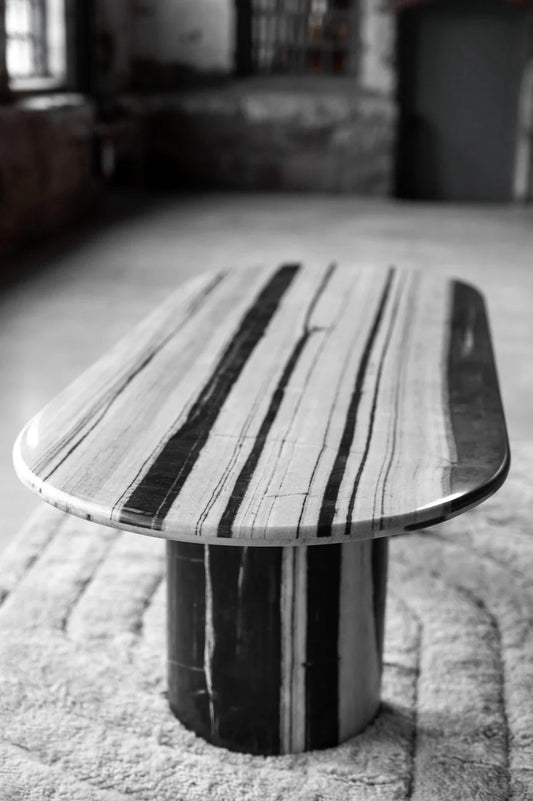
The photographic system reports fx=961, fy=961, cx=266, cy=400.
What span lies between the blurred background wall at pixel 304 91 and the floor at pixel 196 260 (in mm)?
404

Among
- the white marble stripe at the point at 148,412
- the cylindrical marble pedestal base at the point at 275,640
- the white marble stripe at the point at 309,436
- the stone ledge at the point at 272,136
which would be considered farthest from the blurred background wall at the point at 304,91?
the cylindrical marble pedestal base at the point at 275,640

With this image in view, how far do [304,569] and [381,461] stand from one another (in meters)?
0.25

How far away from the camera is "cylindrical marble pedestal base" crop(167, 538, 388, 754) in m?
1.61

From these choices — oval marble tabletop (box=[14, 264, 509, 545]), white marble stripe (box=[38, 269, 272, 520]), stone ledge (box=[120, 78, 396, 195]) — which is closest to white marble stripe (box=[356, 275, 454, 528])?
oval marble tabletop (box=[14, 264, 509, 545])

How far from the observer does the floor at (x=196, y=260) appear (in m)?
3.60

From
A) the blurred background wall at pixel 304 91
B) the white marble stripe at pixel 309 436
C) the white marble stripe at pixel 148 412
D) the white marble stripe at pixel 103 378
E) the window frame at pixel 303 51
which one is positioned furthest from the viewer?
the window frame at pixel 303 51

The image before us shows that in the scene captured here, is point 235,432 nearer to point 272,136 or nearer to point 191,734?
point 191,734

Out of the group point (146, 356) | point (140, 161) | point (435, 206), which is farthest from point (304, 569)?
point (140, 161)

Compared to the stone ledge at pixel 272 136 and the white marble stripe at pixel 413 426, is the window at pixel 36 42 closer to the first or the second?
the stone ledge at pixel 272 136

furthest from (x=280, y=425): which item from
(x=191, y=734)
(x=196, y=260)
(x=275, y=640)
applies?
(x=196, y=260)

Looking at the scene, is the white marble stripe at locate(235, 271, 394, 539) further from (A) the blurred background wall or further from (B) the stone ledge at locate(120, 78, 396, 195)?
(B) the stone ledge at locate(120, 78, 396, 195)

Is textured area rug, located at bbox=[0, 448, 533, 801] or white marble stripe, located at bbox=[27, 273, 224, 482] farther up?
white marble stripe, located at bbox=[27, 273, 224, 482]

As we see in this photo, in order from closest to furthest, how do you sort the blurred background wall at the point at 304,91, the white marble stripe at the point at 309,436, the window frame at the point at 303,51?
the white marble stripe at the point at 309,436, the blurred background wall at the point at 304,91, the window frame at the point at 303,51

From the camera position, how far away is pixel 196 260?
5.50 m
